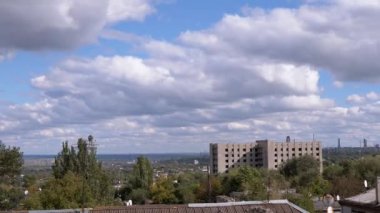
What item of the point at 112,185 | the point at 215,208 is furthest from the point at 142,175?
the point at 215,208

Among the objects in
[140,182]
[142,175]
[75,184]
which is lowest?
[140,182]

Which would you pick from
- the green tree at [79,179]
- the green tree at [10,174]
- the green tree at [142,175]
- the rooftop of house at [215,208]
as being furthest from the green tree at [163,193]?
the rooftop of house at [215,208]

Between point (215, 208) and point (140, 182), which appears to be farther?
point (140, 182)

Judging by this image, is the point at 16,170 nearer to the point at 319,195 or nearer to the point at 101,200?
the point at 101,200

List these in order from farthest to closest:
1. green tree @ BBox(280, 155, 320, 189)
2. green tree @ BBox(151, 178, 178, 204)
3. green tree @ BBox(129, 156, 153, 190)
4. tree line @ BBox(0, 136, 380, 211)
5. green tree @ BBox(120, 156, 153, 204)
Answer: green tree @ BBox(280, 155, 320, 189), green tree @ BBox(129, 156, 153, 190), green tree @ BBox(120, 156, 153, 204), green tree @ BBox(151, 178, 178, 204), tree line @ BBox(0, 136, 380, 211)

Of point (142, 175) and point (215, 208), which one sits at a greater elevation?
point (215, 208)

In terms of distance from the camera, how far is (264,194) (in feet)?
219

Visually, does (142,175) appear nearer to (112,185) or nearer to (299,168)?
(112,185)

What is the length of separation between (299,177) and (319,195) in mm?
25798

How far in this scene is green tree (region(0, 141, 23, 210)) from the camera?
49.8m

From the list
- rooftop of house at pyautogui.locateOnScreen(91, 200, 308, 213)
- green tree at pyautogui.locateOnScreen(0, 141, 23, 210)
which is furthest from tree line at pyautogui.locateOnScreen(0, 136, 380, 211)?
rooftop of house at pyautogui.locateOnScreen(91, 200, 308, 213)

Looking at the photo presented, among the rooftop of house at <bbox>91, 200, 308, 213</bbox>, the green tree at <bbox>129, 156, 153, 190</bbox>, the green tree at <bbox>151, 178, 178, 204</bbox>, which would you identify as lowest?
the green tree at <bbox>151, 178, 178, 204</bbox>

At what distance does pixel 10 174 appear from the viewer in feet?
175

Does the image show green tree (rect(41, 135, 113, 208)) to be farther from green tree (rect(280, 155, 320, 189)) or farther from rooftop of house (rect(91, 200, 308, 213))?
green tree (rect(280, 155, 320, 189))
